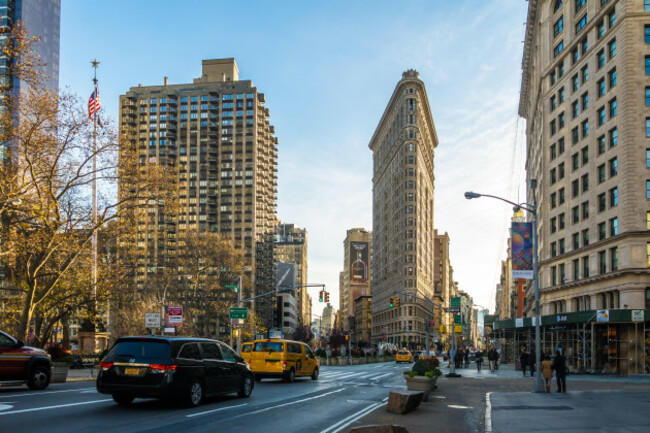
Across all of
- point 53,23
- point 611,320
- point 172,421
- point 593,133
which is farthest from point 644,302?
point 53,23

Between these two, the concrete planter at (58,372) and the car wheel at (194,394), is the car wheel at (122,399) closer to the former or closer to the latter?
the car wheel at (194,394)

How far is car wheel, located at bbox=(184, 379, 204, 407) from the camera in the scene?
15.6m

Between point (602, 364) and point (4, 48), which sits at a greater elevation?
point (4, 48)

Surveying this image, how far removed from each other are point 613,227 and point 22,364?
46964mm

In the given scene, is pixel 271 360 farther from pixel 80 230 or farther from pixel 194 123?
pixel 194 123

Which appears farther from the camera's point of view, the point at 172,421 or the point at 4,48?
the point at 4,48

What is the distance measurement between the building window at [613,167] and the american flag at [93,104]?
133 ft

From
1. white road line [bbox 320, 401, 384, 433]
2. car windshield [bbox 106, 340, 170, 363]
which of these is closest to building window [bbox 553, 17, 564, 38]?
white road line [bbox 320, 401, 384, 433]

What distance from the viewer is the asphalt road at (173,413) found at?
12.2m

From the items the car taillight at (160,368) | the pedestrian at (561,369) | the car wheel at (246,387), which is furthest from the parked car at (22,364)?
the pedestrian at (561,369)

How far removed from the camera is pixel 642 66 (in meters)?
51.4

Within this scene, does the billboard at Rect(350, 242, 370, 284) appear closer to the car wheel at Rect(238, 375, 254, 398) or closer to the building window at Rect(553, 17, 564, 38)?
the building window at Rect(553, 17, 564, 38)

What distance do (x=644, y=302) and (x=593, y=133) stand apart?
16.0 meters

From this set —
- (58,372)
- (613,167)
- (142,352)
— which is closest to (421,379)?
(142,352)
